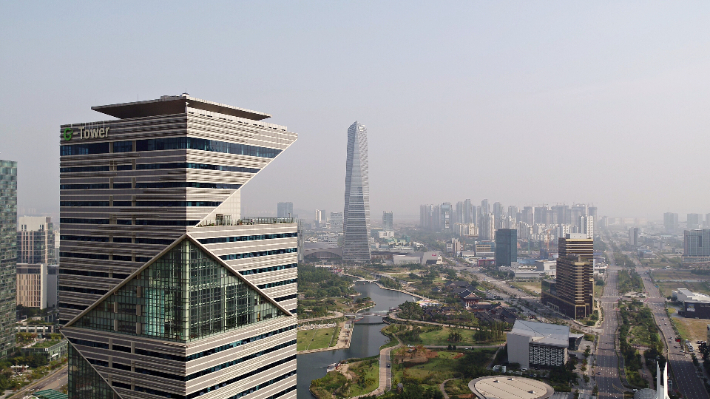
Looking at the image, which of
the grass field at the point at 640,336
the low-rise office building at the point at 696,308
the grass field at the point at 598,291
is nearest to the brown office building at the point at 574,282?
the grass field at the point at 640,336

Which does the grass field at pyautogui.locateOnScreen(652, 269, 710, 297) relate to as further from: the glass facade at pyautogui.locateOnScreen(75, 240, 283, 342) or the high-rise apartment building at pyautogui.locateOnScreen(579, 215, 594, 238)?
the glass facade at pyautogui.locateOnScreen(75, 240, 283, 342)

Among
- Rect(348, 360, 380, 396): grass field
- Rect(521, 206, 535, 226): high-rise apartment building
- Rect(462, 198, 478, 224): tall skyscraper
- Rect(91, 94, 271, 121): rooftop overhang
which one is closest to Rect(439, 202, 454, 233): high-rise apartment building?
Rect(462, 198, 478, 224): tall skyscraper

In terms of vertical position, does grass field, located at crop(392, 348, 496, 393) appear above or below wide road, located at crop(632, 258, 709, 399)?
above

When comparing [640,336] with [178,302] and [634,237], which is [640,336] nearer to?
[178,302]

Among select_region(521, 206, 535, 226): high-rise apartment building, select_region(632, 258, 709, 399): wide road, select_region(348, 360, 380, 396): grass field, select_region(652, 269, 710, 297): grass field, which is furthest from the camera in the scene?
select_region(521, 206, 535, 226): high-rise apartment building

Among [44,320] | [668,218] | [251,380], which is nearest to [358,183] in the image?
[44,320]

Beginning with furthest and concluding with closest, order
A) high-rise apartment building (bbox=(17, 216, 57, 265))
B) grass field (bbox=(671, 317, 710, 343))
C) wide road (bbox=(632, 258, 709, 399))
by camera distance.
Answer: high-rise apartment building (bbox=(17, 216, 57, 265)) < grass field (bbox=(671, 317, 710, 343)) < wide road (bbox=(632, 258, 709, 399))

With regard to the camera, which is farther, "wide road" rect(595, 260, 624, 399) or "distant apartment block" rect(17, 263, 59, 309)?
"distant apartment block" rect(17, 263, 59, 309)
